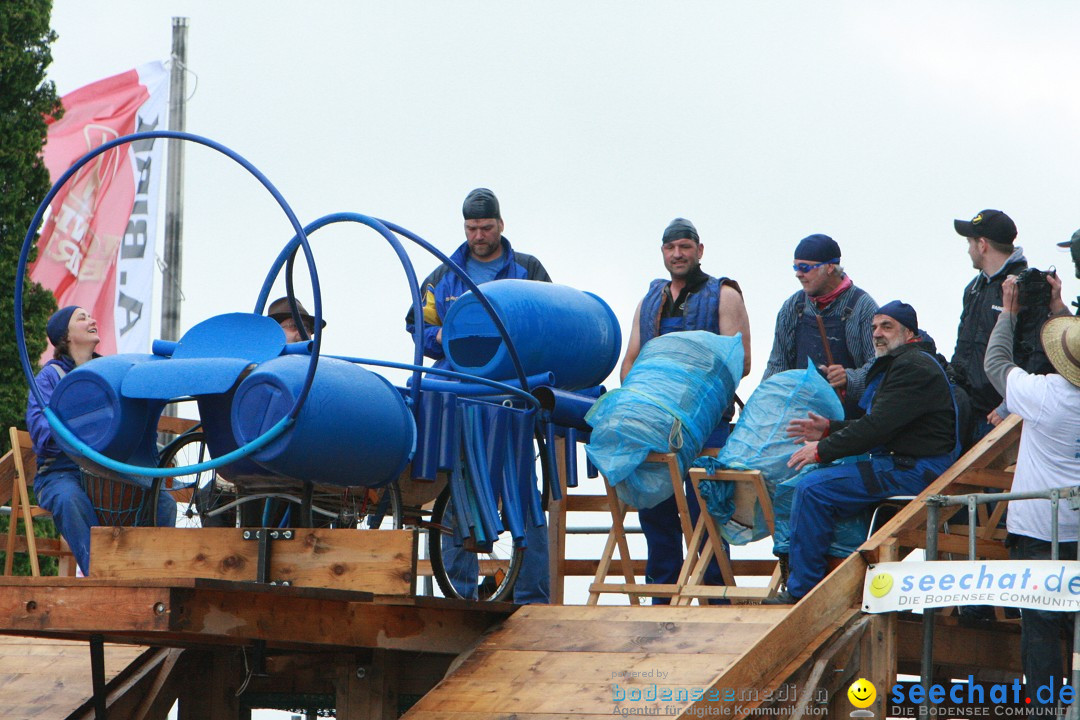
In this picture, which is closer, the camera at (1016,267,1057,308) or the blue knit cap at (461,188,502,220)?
the camera at (1016,267,1057,308)

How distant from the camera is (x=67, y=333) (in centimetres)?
811

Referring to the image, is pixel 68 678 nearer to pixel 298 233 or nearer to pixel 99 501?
pixel 99 501

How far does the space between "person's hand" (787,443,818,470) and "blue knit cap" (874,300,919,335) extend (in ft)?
2.41

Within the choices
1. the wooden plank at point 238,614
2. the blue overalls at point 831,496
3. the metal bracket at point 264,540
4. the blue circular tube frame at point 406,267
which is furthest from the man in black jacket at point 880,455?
the metal bracket at point 264,540

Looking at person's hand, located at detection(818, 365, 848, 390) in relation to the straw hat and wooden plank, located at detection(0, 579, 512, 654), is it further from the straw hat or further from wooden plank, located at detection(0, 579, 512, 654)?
wooden plank, located at detection(0, 579, 512, 654)

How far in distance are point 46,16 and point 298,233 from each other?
40.5 ft

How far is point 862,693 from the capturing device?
643 cm

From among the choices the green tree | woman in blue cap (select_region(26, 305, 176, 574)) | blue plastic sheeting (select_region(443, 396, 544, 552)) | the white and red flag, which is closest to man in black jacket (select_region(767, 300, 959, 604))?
blue plastic sheeting (select_region(443, 396, 544, 552))

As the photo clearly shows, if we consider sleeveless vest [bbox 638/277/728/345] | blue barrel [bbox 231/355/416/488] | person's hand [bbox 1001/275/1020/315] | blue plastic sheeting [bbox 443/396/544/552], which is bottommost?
blue plastic sheeting [bbox 443/396/544/552]

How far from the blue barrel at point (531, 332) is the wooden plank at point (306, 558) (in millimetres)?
1427

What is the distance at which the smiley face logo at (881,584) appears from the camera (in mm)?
6516

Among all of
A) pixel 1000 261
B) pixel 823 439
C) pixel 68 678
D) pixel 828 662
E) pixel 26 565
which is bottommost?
pixel 26 565

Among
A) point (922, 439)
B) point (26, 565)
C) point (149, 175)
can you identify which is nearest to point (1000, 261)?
point (922, 439)

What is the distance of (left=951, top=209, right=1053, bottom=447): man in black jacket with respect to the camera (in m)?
7.72
